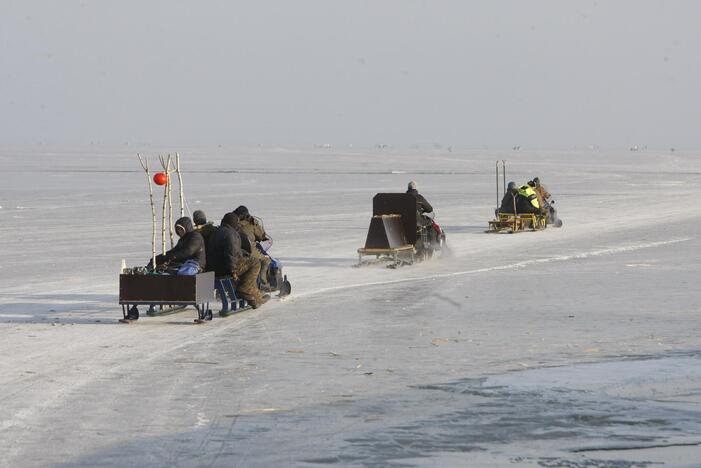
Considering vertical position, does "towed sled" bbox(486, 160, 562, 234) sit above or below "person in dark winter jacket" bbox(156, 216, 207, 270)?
below

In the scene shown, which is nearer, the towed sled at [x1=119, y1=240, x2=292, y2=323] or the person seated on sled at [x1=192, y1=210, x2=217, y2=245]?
the towed sled at [x1=119, y1=240, x2=292, y2=323]

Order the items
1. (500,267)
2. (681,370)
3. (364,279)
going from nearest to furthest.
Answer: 1. (681,370)
2. (364,279)
3. (500,267)

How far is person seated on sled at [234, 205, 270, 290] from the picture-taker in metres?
18.2

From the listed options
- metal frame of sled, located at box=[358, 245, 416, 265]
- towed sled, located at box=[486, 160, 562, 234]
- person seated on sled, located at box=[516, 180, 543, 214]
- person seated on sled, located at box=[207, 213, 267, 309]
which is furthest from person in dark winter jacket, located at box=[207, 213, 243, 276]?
person seated on sled, located at box=[516, 180, 543, 214]

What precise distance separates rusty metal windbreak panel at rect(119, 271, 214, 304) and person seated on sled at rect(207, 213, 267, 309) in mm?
902

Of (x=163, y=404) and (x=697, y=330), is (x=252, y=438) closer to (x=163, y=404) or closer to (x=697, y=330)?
(x=163, y=404)

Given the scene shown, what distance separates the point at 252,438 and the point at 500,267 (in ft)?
50.3

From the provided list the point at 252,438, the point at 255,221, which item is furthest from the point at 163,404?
the point at 255,221

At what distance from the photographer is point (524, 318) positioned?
16.6 m

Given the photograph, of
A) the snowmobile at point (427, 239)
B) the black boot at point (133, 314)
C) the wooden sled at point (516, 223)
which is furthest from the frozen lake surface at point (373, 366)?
the wooden sled at point (516, 223)

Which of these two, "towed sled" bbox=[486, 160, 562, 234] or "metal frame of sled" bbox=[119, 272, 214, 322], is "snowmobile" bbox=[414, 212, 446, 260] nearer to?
"towed sled" bbox=[486, 160, 562, 234]

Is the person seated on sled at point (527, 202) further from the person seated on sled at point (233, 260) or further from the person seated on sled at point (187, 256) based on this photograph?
the person seated on sled at point (187, 256)

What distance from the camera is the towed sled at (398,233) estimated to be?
2461 cm

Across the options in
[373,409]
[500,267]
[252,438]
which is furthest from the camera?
[500,267]
